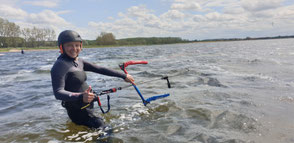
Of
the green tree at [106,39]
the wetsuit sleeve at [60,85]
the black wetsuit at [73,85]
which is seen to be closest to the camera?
the wetsuit sleeve at [60,85]

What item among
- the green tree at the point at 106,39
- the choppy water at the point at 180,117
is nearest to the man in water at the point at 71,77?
the choppy water at the point at 180,117

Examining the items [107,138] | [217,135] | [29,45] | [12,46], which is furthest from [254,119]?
[29,45]

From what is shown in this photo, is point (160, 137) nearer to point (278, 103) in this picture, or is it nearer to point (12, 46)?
point (278, 103)

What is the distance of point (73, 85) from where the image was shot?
463 centimetres

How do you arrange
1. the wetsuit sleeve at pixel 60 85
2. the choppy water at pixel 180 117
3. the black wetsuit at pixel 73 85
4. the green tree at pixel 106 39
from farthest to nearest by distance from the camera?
the green tree at pixel 106 39 → the choppy water at pixel 180 117 → the black wetsuit at pixel 73 85 → the wetsuit sleeve at pixel 60 85

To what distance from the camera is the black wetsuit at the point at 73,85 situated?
157 inches

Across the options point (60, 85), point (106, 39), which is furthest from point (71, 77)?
point (106, 39)

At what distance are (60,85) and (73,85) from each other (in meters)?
0.54

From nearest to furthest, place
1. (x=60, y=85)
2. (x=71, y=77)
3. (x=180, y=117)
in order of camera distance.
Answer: (x=60, y=85) < (x=71, y=77) < (x=180, y=117)

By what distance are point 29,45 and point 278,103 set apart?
480 feet

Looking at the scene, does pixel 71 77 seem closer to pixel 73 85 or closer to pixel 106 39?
pixel 73 85

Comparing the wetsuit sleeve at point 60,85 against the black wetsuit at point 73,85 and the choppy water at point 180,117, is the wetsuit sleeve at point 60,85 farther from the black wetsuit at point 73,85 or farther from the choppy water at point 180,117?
the choppy water at point 180,117

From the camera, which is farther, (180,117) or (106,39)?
(106,39)

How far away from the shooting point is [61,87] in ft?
13.4
